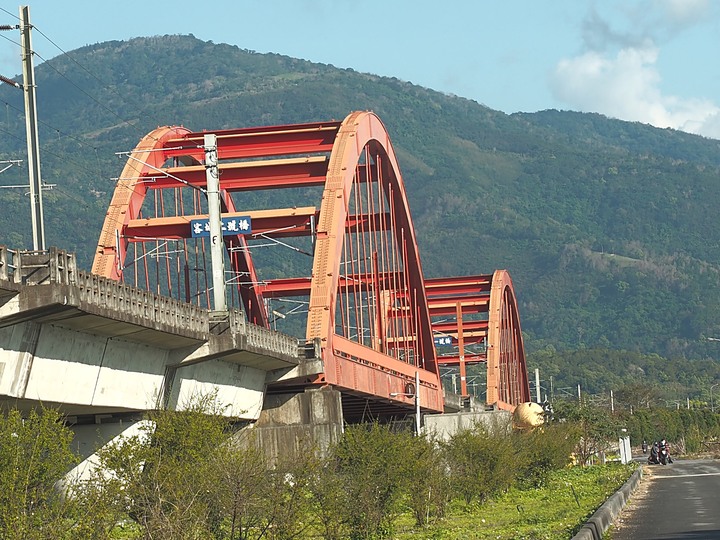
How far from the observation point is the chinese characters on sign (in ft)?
143

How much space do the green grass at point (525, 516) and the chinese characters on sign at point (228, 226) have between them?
11.4m

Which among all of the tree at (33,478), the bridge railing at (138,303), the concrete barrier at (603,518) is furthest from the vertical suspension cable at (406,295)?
the tree at (33,478)

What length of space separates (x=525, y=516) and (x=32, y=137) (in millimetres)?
14199

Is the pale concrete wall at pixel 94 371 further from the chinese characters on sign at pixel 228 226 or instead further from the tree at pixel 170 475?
the chinese characters on sign at pixel 228 226

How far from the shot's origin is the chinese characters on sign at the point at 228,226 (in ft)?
143

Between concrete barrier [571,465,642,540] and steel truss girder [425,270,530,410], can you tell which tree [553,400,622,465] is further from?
concrete barrier [571,465,642,540]

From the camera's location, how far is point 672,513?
30.9m

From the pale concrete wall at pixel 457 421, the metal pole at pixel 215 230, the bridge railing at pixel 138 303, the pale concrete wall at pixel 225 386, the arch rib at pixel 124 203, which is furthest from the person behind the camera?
the pale concrete wall at pixel 457 421

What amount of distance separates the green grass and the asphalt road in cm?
86

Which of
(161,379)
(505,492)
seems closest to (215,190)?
(161,379)

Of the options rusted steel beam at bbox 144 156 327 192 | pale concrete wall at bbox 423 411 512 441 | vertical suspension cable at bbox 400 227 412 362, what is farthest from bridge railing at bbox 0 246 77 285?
vertical suspension cable at bbox 400 227 412 362

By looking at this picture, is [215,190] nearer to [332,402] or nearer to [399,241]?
[332,402]

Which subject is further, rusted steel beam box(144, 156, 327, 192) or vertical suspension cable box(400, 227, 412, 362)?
vertical suspension cable box(400, 227, 412, 362)

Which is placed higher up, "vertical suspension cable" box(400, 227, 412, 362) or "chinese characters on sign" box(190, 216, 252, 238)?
"vertical suspension cable" box(400, 227, 412, 362)
